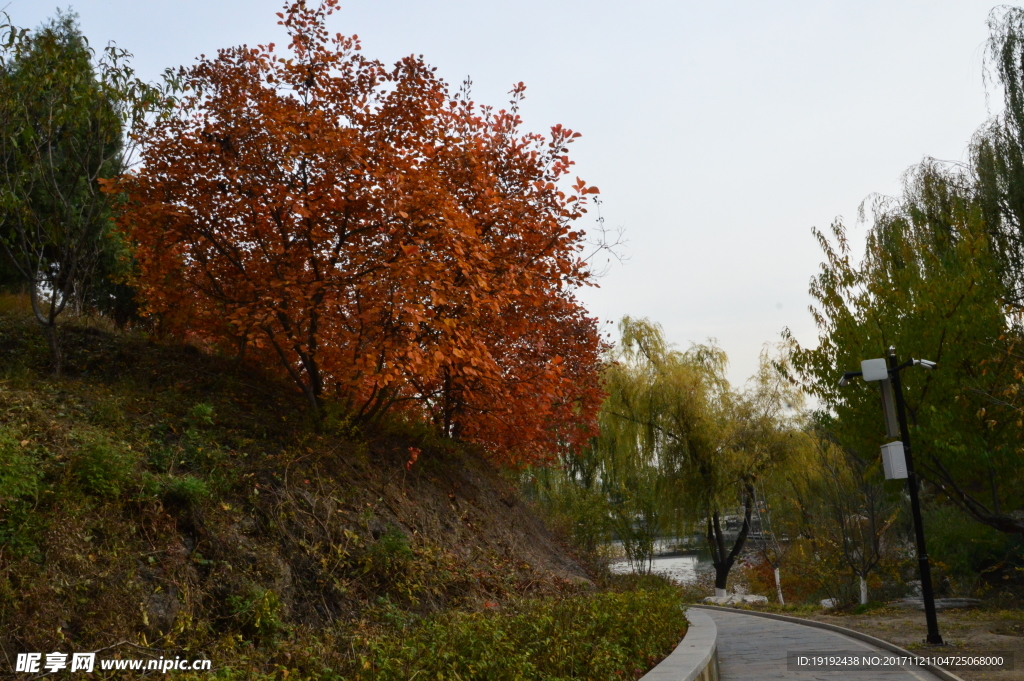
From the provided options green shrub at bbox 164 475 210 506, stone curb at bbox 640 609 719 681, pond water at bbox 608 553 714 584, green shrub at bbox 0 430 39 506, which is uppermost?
green shrub at bbox 0 430 39 506

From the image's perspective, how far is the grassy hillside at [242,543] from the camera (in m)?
5.13

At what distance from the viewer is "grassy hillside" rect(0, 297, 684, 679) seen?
5129 millimetres

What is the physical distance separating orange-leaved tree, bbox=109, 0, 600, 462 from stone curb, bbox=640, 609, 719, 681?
341 cm

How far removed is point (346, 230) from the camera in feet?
28.8

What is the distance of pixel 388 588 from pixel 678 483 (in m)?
17.3

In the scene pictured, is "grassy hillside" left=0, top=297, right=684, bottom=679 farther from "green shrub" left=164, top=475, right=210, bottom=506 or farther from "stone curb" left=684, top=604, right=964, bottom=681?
"stone curb" left=684, top=604, right=964, bottom=681

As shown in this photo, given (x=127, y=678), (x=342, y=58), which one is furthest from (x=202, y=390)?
(x=127, y=678)

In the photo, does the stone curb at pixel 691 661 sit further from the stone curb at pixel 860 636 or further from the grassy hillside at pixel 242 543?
the stone curb at pixel 860 636

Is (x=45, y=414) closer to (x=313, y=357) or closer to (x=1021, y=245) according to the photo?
(x=313, y=357)

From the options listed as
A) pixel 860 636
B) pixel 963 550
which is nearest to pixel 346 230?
pixel 860 636

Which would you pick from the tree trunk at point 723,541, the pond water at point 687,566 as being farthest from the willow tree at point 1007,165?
the pond water at point 687,566

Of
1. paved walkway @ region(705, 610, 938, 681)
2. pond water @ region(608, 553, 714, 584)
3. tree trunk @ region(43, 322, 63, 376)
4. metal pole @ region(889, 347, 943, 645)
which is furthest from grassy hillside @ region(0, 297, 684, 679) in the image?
pond water @ region(608, 553, 714, 584)

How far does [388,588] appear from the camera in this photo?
7.23 meters

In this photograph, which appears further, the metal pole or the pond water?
the pond water
